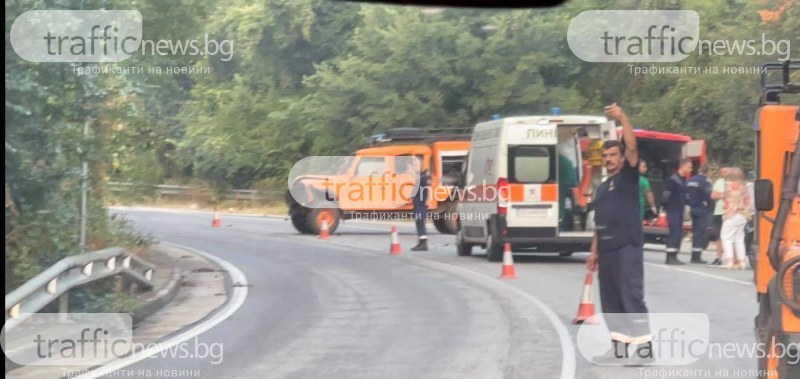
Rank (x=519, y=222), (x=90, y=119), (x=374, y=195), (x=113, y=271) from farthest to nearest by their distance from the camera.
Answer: (x=374, y=195) → (x=519, y=222) → (x=90, y=119) → (x=113, y=271)

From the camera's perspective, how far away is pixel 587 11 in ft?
121

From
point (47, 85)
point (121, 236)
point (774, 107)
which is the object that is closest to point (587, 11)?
point (121, 236)

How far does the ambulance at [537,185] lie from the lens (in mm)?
20062

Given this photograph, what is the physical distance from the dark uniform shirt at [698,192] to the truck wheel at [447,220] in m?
10.1

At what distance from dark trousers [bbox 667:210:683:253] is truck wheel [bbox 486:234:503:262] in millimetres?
2800

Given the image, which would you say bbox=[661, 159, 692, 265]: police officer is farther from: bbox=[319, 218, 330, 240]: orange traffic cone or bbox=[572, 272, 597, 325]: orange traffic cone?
bbox=[319, 218, 330, 240]: orange traffic cone

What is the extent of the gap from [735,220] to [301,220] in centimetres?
1295

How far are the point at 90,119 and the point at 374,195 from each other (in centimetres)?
1466

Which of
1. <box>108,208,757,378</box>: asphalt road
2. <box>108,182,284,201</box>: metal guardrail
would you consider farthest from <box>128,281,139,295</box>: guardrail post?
<box>108,182,284,201</box>: metal guardrail

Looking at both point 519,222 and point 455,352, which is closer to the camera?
point 455,352

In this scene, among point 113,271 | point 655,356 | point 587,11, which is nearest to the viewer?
point 655,356

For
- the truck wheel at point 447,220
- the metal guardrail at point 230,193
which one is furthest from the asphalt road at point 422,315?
the metal guardrail at point 230,193

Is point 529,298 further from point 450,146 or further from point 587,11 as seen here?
point 587,11

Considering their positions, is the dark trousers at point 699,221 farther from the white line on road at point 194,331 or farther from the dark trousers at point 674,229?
the white line on road at point 194,331
